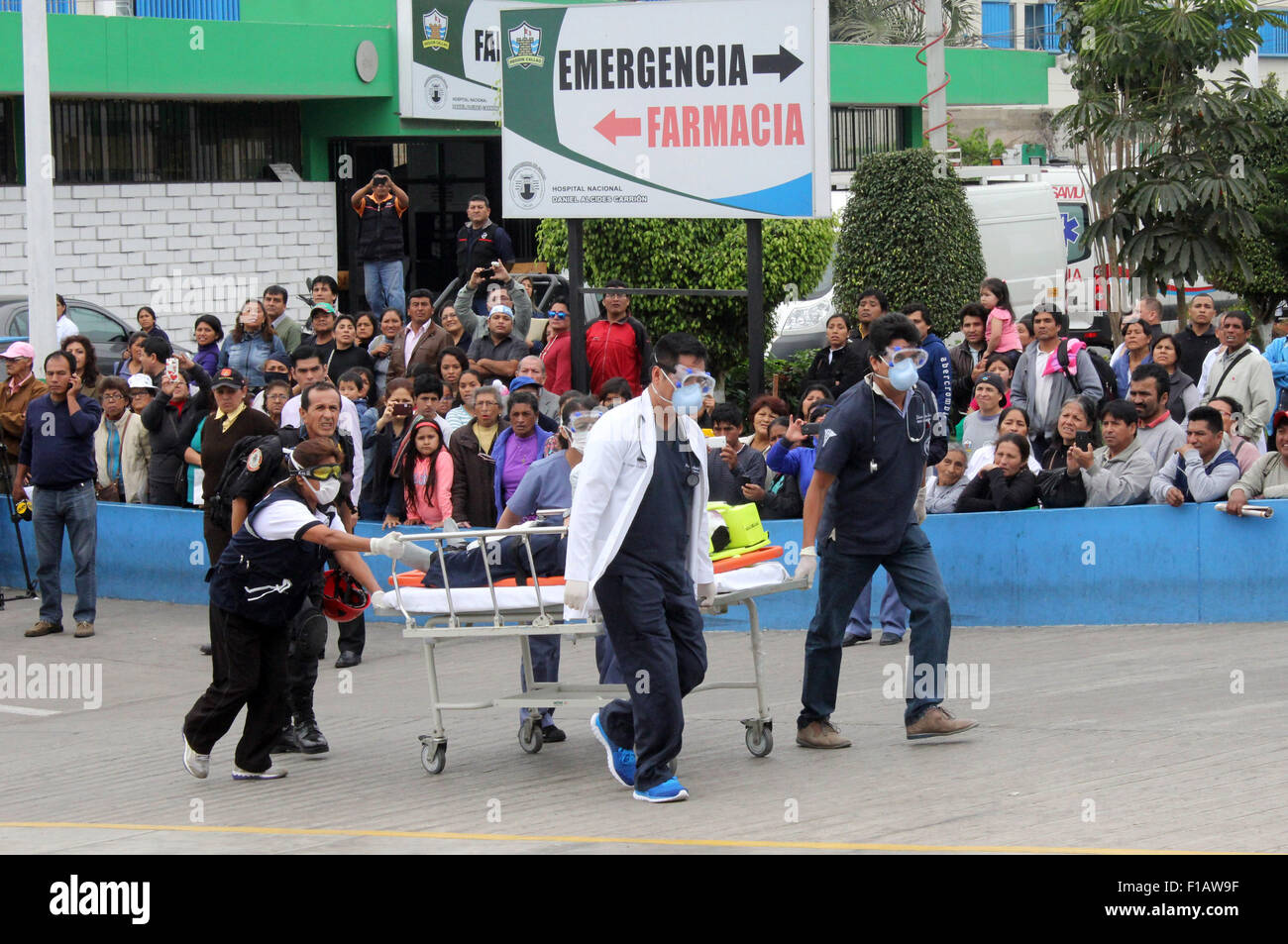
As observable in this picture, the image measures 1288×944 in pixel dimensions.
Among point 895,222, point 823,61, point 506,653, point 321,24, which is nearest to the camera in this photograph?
point 506,653

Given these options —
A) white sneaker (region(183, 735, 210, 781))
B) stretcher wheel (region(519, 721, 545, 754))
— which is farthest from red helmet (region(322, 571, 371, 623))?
stretcher wheel (region(519, 721, 545, 754))

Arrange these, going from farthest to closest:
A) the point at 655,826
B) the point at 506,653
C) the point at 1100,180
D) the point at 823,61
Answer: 1. the point at 1100,180
2. the point at 823,61
3. the point at 506,653
4. the point at 655,826

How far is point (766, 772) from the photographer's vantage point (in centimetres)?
796

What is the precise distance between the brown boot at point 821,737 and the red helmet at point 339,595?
95.8 inches

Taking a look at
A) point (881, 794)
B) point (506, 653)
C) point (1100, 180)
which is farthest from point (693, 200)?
point (881, 794)

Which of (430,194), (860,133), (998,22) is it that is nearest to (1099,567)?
(430,194)

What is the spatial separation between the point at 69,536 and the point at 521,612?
652 centimetres

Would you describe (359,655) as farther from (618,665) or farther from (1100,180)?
(1100,180)

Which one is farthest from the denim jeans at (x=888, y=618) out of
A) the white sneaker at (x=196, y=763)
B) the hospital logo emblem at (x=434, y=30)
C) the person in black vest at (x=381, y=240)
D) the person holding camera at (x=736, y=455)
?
the hospital logo emblem at (x=434, y=30)

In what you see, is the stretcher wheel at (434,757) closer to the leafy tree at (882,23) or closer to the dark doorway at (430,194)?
the dark doorway at (430,194)

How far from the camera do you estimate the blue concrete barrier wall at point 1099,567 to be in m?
11.1

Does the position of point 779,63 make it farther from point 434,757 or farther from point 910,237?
point 434,757

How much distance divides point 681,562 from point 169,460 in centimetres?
805

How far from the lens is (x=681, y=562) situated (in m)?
7.53
